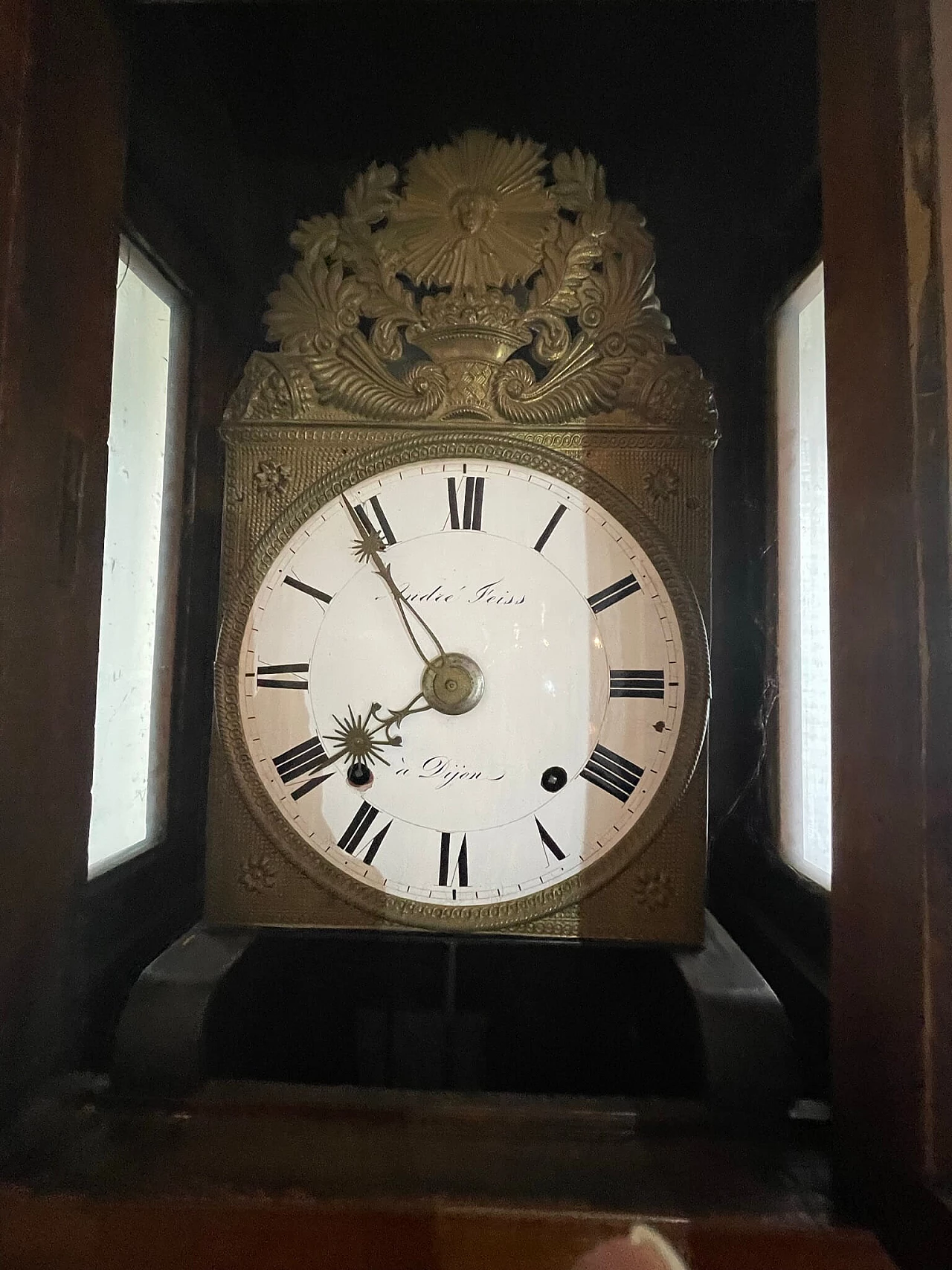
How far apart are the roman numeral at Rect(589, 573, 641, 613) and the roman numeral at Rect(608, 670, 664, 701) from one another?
0.20ft

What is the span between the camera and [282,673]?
29.2 inches

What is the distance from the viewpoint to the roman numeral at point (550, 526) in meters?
0.74

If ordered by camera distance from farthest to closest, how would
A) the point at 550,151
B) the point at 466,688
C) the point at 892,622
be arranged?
the point at 550,151
the point at 466,688
the point at 892,622

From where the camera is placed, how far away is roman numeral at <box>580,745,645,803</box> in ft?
2.36

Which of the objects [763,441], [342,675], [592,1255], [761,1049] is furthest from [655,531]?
[592,1255]

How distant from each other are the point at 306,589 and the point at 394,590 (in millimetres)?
85

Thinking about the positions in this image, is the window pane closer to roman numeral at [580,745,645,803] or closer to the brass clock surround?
the brass clock surround

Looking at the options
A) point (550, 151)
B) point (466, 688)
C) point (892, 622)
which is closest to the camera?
point (892, 622)

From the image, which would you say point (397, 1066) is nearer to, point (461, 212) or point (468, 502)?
point (468, 502)

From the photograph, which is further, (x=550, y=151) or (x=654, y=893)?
(x=550, y=151)

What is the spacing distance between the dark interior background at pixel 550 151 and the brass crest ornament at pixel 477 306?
0.08 m

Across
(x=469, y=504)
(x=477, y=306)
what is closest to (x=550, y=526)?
(x=469, y=504)

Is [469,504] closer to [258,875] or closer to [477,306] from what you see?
[477,306]

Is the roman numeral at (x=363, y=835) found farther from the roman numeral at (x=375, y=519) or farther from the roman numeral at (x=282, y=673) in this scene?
the roman numeral at (x=375, y=519)
